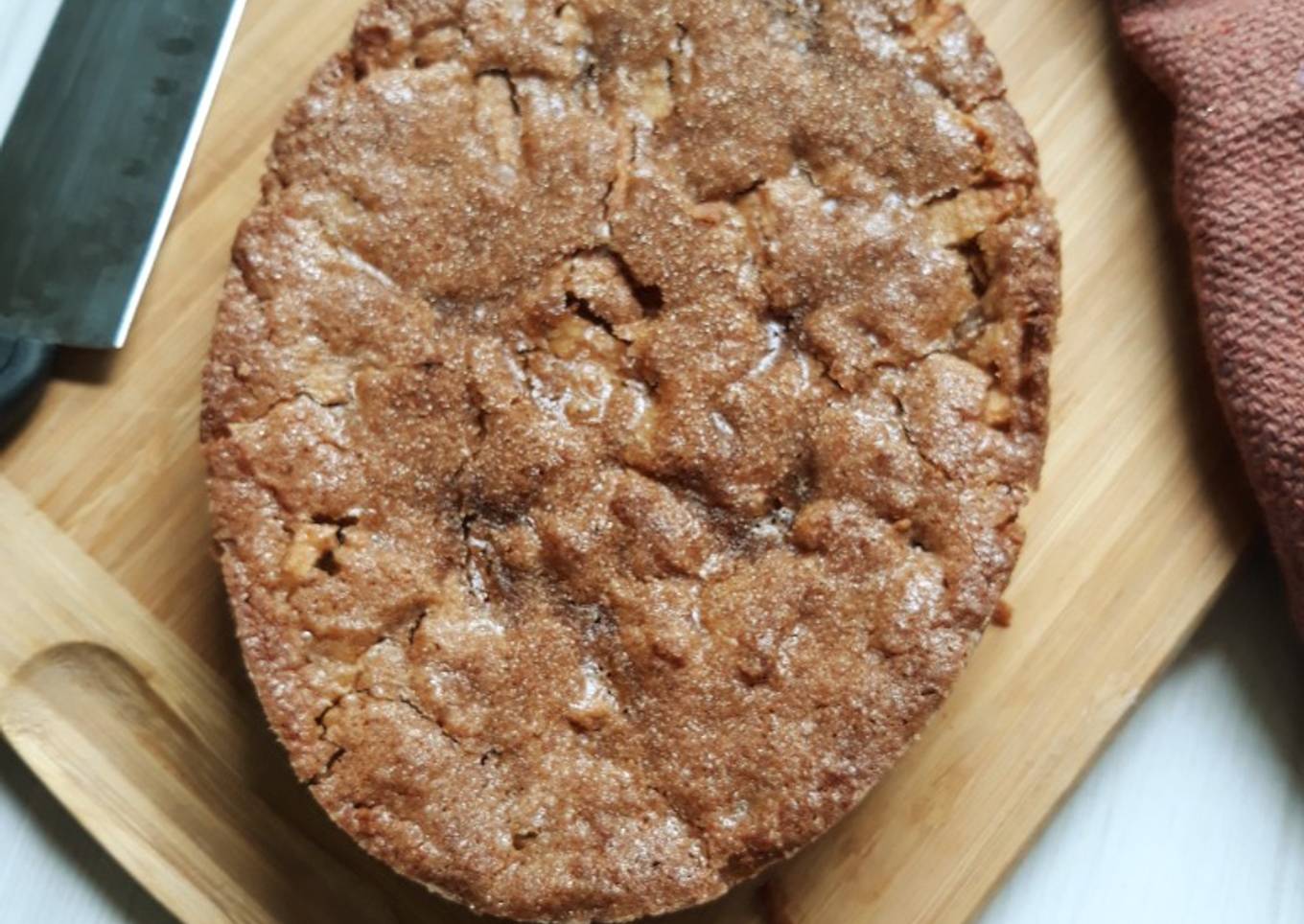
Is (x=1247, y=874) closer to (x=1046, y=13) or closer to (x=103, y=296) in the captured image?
(x=1046, y=13)

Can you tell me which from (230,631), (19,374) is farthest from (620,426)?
(19,374)

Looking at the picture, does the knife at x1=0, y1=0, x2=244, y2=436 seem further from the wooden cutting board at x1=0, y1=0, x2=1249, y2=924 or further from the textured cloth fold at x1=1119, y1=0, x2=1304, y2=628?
the textured cloth fold at x1=1119, y1=0, x2=1304, y2=628

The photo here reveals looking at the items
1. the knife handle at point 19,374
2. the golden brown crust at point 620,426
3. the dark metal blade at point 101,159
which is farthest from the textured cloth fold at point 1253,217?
the knife handle at point 19,374

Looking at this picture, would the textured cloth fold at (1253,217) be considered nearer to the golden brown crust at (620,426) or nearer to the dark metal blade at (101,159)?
the golden brown crust at (620,426)

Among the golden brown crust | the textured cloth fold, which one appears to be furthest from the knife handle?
the textured cloth fold

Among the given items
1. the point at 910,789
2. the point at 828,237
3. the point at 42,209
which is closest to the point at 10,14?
the point at 42,209

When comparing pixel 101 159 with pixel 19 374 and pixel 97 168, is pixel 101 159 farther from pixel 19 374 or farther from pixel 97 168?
pixel 19 374
